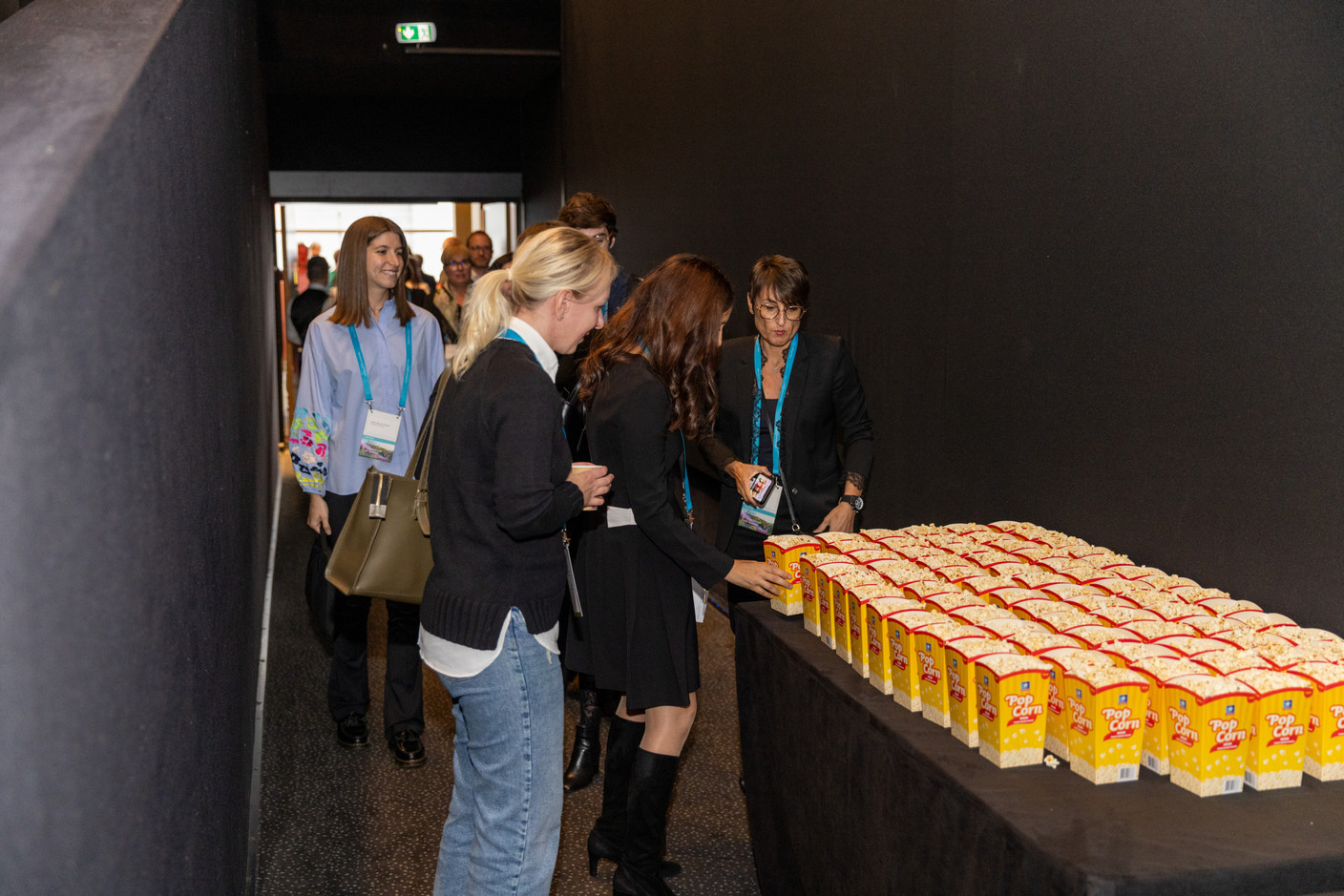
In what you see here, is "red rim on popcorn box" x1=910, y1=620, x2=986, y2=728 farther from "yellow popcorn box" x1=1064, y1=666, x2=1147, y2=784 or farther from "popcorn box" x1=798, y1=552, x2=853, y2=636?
"popcorn box" x1=798, y1=552, x2=853, y2=636

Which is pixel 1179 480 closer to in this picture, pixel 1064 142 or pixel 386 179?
pixel 1064 142

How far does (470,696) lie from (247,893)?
3.54 ft

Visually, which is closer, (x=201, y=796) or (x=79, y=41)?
(x=79, y=41)

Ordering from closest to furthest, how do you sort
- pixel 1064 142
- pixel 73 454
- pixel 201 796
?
pixel 73 454, pixel 201 796, pixel 1064 142

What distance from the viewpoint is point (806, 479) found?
3.38 meters

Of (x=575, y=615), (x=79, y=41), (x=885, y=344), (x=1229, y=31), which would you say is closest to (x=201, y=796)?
(x=79, y=41)

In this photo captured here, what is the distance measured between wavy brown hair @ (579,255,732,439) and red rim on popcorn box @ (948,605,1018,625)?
0.89 meters

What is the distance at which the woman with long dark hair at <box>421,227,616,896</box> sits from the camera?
194cm

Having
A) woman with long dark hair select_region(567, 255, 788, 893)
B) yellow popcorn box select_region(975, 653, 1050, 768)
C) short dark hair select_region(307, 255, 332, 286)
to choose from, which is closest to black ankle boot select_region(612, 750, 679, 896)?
woman with long dark hair select_region(567, 255, 788, 893)

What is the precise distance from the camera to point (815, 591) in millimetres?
2393

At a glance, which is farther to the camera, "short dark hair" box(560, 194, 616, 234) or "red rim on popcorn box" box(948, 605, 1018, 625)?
"short dark hair" box(560, 194, 616, 234)

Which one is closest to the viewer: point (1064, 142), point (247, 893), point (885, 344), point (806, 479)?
point (247, 893)

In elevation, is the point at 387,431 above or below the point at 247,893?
above


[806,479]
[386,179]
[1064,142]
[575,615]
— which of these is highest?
[386,179]
